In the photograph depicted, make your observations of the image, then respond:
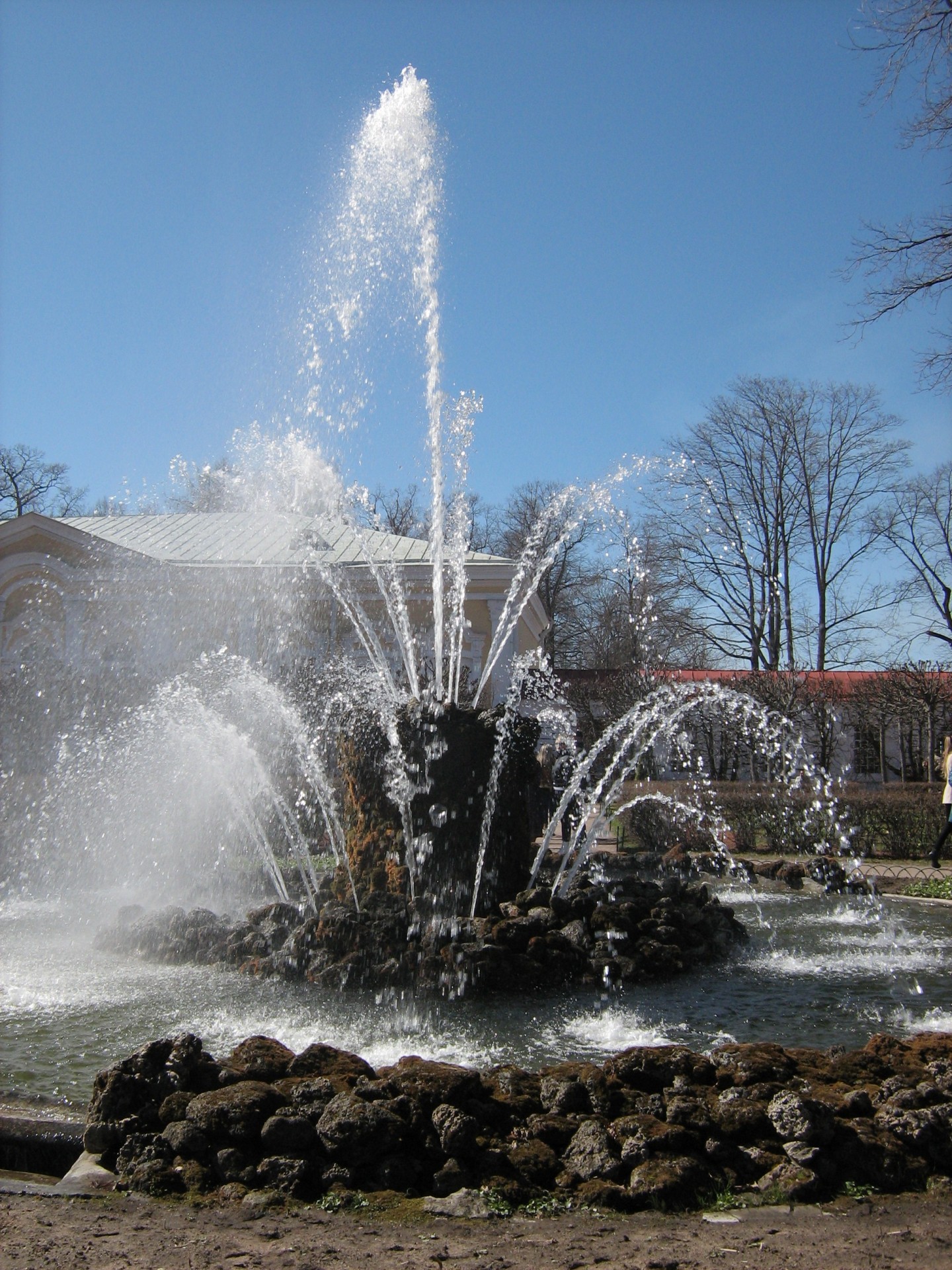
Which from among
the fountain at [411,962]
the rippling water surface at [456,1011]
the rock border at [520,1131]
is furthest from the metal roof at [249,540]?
the rock border at [520,1131]

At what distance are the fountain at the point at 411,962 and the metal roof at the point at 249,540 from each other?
4543 millimetres

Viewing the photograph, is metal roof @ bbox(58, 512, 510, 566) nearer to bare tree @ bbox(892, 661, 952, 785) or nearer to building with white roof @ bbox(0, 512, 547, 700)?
building with white roof @ bbox(0, 512, 547, 700)

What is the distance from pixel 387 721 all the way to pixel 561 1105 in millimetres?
4185

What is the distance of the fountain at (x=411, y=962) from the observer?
3244 mm

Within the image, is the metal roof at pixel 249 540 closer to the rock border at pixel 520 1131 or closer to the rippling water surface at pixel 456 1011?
the rippling water surface at pixel 456 1011

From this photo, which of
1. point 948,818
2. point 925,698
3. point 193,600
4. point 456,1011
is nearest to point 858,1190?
point 456,1011

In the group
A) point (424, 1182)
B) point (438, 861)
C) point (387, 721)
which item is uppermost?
point (387, 721)

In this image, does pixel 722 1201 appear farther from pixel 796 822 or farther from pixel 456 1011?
pixel 796 822

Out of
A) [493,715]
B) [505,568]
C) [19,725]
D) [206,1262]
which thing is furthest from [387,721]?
[505,568]

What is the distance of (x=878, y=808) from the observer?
13.0 metres

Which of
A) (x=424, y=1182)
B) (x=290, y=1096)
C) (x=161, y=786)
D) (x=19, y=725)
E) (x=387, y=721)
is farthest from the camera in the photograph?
(x=19, y=725)

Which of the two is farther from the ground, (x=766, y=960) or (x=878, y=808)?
(x=878, y=808)

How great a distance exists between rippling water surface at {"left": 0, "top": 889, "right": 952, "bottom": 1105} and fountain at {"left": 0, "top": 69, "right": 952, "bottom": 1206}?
0.03 metres

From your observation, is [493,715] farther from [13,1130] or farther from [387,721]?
[13,1130]
